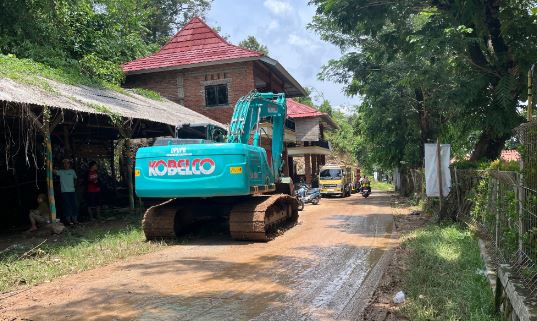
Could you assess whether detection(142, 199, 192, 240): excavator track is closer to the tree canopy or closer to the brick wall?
the tree canopy

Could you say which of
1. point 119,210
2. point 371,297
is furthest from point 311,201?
point 371,297

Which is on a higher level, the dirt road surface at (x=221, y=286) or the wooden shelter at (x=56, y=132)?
the wooden shelter at (x=56, y=132)

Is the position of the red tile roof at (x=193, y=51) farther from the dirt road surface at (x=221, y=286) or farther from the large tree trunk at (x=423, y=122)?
the dirt road surface at (x=221, y=286)

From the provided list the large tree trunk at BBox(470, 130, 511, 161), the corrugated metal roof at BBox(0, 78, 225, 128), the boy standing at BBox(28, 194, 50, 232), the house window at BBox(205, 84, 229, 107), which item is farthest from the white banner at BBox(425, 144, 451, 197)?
the house window at BBox(205, 84, 229, 107)

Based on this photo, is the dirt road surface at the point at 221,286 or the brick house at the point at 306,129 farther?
the brick house at the point at 306,129

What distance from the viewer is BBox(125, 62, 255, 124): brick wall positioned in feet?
73.1

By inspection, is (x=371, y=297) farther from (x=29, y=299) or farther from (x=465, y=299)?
(x=29, y=299)

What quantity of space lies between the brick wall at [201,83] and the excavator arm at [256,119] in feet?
28.5

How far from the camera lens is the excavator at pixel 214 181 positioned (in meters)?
9.42

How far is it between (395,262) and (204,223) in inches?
233

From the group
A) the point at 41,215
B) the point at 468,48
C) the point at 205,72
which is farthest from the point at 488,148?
the point at 205,72

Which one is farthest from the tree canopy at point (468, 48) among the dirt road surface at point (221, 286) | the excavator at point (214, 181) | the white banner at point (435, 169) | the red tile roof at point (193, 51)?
the red tile roof at point (193, 51)

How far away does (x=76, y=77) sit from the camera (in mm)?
16031

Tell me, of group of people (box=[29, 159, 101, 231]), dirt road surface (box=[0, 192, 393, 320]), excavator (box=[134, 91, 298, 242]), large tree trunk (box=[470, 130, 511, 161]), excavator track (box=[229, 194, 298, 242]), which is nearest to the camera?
dirt road surface (box=[0, 192, 393, 320])
